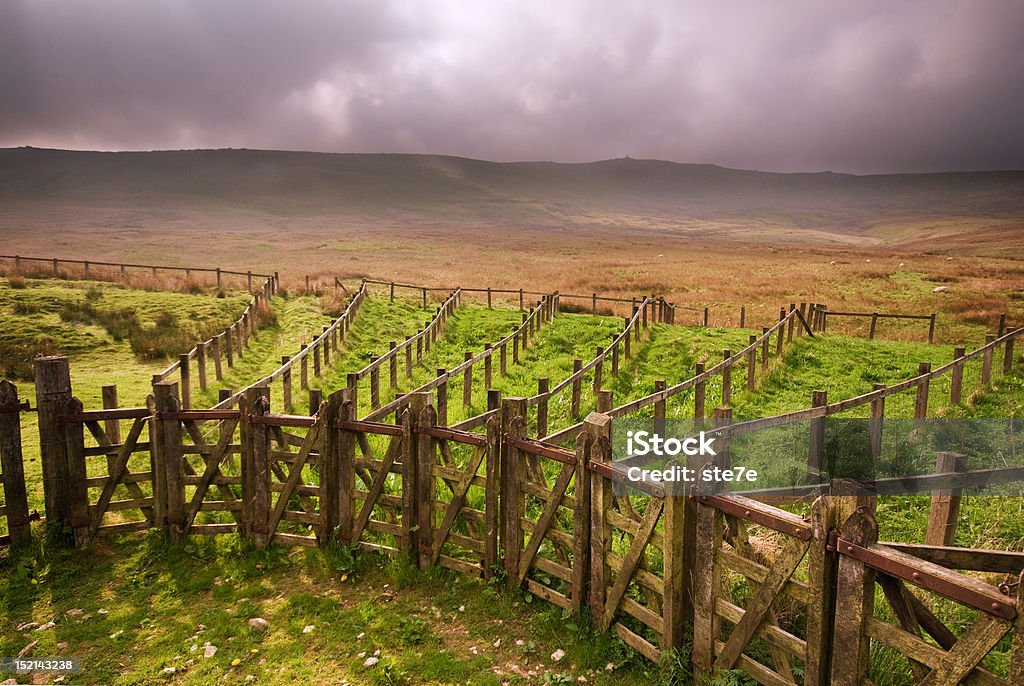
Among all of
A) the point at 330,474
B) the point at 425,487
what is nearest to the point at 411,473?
the point at 425,487

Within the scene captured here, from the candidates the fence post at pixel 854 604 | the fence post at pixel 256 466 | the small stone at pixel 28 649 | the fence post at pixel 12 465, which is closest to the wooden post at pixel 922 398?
the fence post at pixel 854 604

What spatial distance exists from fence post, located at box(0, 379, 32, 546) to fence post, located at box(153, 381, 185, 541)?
1.36 metres

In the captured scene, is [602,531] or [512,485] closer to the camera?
[602,531]

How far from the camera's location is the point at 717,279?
45156 millimetres

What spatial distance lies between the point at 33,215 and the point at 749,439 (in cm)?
15521

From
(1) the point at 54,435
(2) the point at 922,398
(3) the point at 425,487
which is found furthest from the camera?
(2) the point at 922,398

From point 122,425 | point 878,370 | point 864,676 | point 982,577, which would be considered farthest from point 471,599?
point 878,370

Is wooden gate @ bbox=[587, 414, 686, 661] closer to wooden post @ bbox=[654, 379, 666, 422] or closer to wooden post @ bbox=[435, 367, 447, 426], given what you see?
wooden post @ bbox=[654, 379, 666, 422]

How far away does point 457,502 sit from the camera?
6.21 meters

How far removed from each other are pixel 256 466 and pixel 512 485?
10.4ft

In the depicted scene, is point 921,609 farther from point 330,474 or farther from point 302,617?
point 330,474

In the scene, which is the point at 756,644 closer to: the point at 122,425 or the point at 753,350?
the point at 753,350

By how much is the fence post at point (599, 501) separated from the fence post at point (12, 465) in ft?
20.3

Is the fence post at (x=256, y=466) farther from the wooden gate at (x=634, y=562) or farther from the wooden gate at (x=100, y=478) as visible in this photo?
the wooden gate at (x=634, y=562)
